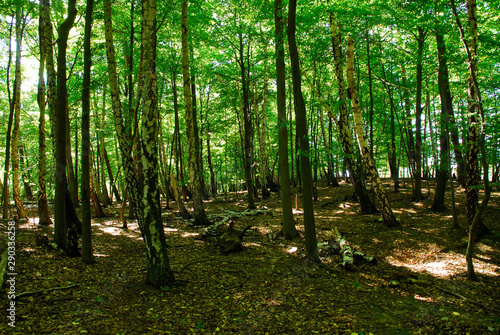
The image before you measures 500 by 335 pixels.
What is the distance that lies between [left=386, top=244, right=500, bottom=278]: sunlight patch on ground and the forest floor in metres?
0.02

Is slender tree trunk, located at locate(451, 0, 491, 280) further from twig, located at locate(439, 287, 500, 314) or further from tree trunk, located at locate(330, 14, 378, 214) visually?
tree trunk, located at locate(330, 14, 378, 214)

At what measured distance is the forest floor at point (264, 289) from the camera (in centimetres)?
421

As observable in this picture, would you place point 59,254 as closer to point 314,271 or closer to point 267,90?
point 314,271

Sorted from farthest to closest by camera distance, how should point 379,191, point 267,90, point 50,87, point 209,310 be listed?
point 267,90 < point 379,191 < point 50,87 < point 209,310

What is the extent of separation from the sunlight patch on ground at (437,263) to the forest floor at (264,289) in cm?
2

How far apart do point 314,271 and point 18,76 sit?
40.0 ft

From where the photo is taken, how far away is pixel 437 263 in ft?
23.3

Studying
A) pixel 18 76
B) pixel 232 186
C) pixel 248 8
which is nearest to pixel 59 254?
pixel 18 76

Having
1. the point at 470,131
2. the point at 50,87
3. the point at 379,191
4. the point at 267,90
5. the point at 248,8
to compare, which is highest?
the point at 248,8

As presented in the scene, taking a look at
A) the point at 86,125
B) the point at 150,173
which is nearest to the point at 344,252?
the point at 150,173

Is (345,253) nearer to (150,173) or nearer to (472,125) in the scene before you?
(472,125)

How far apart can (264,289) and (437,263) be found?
4.72m

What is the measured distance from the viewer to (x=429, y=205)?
42.1ft

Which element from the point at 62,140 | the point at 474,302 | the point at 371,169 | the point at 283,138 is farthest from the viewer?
the point at 371,169
